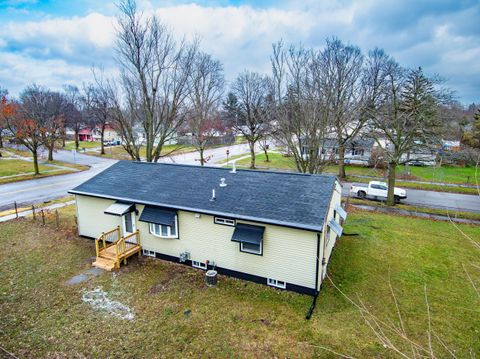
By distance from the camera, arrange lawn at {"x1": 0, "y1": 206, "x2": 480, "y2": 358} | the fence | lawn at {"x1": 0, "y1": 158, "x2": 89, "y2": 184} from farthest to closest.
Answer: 1. lawn at {"x1": 0, "y1": 158, "x2": 89, "y2": 184}
2. the fence
3. lawn at {"x1": 0, "y1": 206, "x2": 480, "y2": 358}

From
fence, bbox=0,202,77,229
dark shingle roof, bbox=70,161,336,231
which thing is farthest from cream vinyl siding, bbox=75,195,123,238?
fence, bbox=0,202,77,229

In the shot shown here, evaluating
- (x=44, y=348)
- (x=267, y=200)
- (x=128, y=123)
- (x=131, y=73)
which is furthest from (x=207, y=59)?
(x=44, y=348)

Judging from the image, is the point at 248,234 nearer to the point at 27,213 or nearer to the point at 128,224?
the point at 128,224

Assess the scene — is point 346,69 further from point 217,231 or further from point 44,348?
point 44,348

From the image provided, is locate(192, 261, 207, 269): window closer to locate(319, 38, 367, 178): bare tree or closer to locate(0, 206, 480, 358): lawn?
locate(0, 206, 480, 358): lawn

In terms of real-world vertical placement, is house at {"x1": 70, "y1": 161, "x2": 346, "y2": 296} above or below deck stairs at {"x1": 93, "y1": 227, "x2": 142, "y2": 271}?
above

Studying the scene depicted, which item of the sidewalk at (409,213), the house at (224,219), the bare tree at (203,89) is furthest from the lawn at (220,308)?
the bare tree at (203,89)

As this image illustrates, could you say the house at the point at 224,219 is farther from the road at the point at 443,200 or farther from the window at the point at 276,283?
the road at the point at 443,200
